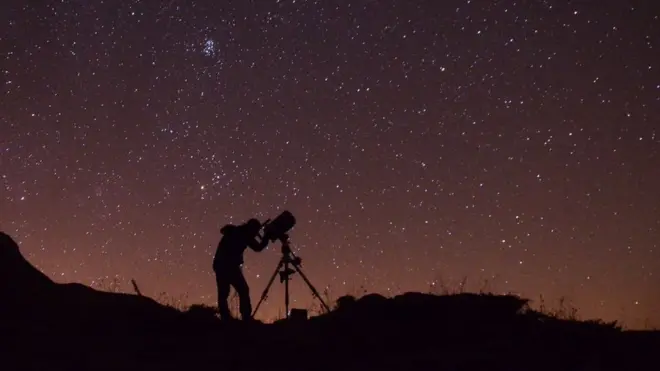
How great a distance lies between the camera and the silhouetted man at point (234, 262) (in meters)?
10.7

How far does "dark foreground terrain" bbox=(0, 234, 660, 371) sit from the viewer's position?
8000 millimetres

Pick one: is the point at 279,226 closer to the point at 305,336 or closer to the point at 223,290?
the point at 223,290

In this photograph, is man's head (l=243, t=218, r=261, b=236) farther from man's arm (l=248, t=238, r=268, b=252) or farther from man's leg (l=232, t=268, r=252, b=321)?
man's leg (l=232, t=268, r=252, b=321)

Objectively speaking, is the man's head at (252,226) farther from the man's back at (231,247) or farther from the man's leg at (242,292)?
the man's leg at (242,292)

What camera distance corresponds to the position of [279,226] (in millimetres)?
11328

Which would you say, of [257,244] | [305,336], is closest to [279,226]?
[257,244]

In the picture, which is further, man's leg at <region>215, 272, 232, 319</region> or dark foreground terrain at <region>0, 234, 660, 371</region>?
man's leg at <region>215, 272, 232, 319</region>

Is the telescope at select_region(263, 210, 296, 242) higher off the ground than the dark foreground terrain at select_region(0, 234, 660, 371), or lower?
higher

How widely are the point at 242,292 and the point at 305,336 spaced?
74.9 inches

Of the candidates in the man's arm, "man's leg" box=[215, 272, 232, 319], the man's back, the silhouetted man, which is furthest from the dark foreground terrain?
the man's arm

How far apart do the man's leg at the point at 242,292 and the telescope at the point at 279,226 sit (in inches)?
31.7

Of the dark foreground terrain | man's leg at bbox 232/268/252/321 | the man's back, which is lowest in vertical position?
the dark foreground terrain

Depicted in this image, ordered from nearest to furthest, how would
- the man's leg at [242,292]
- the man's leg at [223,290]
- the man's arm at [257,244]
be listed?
the man's leg at [223,290] → the man's leg at [242,292] → the man's arm at [257,244]

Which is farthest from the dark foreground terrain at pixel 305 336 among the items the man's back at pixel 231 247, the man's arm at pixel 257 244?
the man's arm at pixel 257 244
